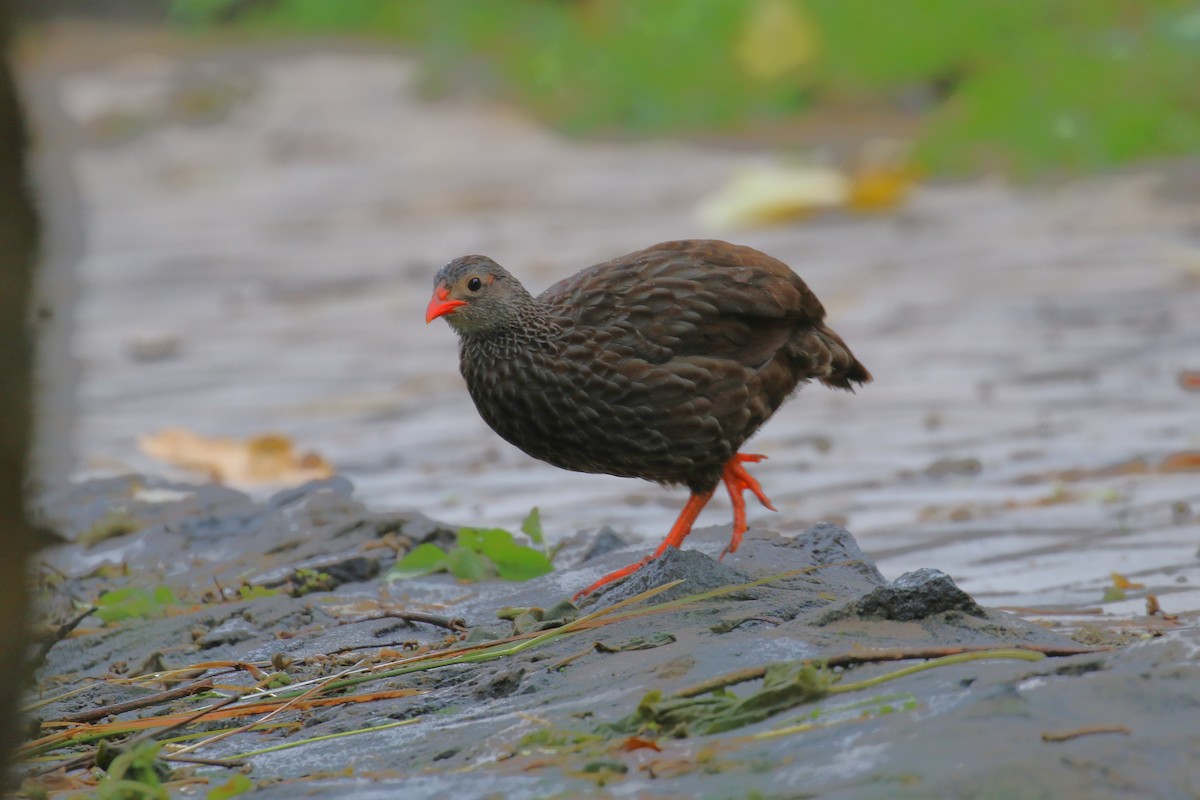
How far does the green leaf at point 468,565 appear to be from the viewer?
544 centimetres

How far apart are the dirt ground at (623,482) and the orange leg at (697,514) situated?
0.12 meters

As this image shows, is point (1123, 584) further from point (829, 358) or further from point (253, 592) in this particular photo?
point (253, 592)

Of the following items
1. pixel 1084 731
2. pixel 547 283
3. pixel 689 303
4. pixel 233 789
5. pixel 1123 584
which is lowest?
pixel 233 789

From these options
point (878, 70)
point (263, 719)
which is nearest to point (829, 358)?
point (263, 719)

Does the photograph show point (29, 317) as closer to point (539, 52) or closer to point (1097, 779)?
point (1097, 779)

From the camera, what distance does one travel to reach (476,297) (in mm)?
5223

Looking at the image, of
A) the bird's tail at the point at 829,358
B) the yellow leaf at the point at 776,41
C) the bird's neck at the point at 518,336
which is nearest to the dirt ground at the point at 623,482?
the bird's tail at the point at 829,358

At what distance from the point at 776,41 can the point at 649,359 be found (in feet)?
43.7

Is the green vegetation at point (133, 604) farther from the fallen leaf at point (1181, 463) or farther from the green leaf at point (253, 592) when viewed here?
the fallen leaf at point (1181, 463)

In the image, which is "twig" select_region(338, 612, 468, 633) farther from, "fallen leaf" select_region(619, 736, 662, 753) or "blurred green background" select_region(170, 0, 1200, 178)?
"blurred green background" select_region(170, 0, 1200, 178)

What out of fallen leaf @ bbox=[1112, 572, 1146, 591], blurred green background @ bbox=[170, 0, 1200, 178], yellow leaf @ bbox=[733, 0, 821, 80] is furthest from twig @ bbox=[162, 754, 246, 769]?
yellow leaf @ bbox=[733, 0, 821, 80]

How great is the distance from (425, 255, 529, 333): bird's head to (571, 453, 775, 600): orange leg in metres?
0.76

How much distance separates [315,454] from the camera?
8.00 meters

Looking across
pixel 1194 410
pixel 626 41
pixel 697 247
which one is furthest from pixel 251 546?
pixel 626 41
